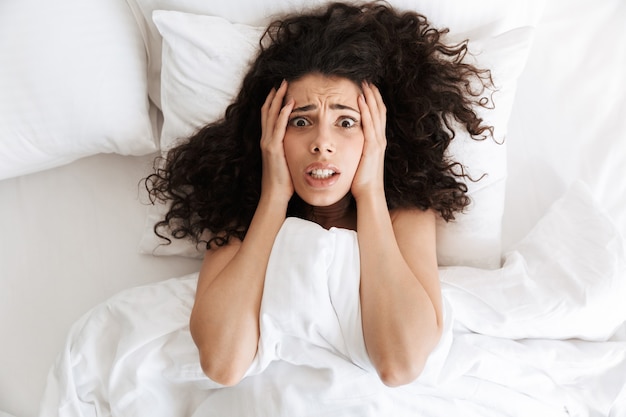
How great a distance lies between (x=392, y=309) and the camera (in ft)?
4.20

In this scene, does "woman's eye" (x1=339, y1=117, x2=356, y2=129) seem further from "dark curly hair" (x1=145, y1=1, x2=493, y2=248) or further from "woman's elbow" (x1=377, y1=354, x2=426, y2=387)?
"woman's elbow" (x1=377, y1=354, x2=426, y2=387)

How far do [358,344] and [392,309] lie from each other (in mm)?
104

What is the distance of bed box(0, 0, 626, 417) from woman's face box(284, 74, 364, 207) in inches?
4.9

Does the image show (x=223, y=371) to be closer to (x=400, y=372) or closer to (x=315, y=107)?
(x=400, y=372)

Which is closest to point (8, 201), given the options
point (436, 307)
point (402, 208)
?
point (402, 208)

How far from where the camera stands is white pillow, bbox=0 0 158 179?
1.57m

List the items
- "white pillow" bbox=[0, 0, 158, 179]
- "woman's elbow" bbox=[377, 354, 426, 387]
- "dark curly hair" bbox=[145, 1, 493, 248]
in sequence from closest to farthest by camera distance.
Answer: "woman's elbow" bbox=[377, 354, 426, 387], "dark curly hair" bbox=[145, 1, 493, 248], "white pillow" bbox=[0, 0, 158, 179]

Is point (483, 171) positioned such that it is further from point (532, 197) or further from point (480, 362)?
point (480, 362)

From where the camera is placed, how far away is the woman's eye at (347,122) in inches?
53.5

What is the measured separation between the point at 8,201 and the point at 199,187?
603mm

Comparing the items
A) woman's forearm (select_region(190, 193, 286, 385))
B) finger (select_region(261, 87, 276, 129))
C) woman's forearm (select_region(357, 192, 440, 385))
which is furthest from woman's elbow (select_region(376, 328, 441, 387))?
finger (select_region(261, 87, 276, 129))

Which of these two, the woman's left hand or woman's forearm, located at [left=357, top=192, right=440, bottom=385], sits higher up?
the woman's left hand

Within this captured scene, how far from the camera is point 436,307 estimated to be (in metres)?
1.32

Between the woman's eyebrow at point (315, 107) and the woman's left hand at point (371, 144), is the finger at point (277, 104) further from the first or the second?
the woman's left hand at point (371, 144)
